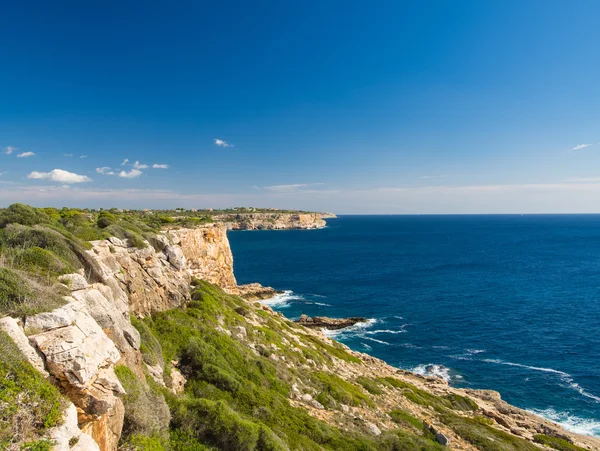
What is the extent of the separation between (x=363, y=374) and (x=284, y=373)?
11.5m

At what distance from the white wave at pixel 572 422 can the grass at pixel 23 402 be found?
3622 cm

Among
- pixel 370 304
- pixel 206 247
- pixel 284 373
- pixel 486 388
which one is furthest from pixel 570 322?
pixel 206 247

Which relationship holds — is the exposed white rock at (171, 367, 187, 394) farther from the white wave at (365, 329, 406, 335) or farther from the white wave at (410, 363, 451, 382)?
the white wave at (365, 329, 406, 335)

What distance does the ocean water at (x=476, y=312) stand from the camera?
34763mm

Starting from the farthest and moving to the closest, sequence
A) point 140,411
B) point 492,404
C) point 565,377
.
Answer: point 565,377 < point 492,404 < point 140,411

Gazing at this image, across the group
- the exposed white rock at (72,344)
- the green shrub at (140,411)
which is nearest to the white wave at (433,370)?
the green shrub at (140,411)

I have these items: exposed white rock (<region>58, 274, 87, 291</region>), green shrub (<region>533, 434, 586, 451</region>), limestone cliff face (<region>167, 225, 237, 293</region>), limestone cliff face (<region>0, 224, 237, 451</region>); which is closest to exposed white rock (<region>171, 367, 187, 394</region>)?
limestone cliff face (<region>0, 224, 237, 451</region>)

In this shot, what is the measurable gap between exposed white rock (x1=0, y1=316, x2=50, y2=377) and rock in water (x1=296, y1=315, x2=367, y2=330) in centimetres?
4349

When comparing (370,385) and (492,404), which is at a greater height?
(370,385)

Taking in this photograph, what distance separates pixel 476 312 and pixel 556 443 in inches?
1320

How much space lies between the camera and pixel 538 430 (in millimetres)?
25359

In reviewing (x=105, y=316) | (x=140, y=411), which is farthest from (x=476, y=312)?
(x=105, y=316)

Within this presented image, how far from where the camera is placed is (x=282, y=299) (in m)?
63.1

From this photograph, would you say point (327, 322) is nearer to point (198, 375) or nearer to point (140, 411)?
point (198, 375)
